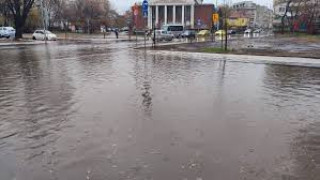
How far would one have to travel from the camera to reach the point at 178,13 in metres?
128

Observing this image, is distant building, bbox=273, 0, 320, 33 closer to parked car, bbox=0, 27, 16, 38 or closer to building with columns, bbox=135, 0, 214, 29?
building with columns, bbox=135, 0, 214, 29

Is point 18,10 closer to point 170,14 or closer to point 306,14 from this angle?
point 306,14

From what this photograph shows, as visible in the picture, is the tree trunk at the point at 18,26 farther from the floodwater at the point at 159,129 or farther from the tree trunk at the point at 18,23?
the floodwater at the point at 159,129

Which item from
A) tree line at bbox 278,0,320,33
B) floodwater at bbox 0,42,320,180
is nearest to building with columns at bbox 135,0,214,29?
tree line at bbox 278,0,320,33

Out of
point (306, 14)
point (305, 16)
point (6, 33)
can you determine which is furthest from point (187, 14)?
point (6, 33)

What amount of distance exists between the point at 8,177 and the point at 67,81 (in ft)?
31.0

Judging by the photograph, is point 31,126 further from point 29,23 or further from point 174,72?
point 29,23

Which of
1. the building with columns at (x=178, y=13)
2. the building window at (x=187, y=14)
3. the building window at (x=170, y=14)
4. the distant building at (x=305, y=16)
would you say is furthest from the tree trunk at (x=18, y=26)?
the building window at (x=170, y=14)

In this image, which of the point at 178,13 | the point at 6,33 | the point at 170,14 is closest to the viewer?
the point at 6,33

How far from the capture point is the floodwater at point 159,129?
243 inches

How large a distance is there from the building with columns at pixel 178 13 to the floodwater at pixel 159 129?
106m

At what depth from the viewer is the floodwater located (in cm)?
618

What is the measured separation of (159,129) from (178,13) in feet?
402

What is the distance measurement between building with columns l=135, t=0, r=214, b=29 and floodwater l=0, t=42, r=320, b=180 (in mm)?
105836
